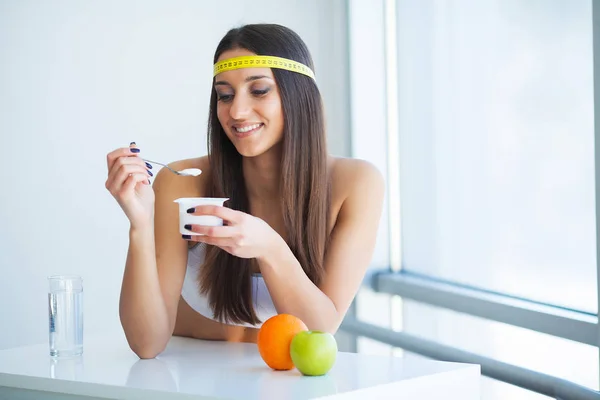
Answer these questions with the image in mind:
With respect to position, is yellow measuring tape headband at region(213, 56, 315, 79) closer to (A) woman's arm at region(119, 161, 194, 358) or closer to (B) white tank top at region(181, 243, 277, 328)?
(A) woman's arm at region(119, 161, 194, 358)

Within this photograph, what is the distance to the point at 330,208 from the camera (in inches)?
97.0

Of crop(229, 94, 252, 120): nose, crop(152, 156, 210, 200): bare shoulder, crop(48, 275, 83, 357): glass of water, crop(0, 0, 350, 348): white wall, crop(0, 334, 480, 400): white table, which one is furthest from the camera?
crop(0, 0, 350, 348): white wall

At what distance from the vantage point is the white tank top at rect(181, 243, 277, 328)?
2.41 metres

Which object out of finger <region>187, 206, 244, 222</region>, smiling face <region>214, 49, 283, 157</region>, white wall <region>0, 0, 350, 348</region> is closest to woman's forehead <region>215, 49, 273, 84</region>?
smiling face <region>214, 49, 283, 157</region>

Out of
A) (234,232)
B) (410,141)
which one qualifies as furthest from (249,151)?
(410,141)

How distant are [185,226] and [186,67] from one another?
2.59 metres

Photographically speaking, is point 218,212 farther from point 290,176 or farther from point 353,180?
point 353,180

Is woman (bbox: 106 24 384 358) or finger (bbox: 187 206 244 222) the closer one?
finger (bbox: 187 206 244 222)

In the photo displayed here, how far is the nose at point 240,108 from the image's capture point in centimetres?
225

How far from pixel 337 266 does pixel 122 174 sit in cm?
72

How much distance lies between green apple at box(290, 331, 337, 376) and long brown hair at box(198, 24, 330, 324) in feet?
2.09

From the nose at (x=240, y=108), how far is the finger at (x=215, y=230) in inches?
19.5

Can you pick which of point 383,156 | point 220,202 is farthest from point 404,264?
point 220,202

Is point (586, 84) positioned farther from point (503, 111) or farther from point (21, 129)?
point (21, 129)
